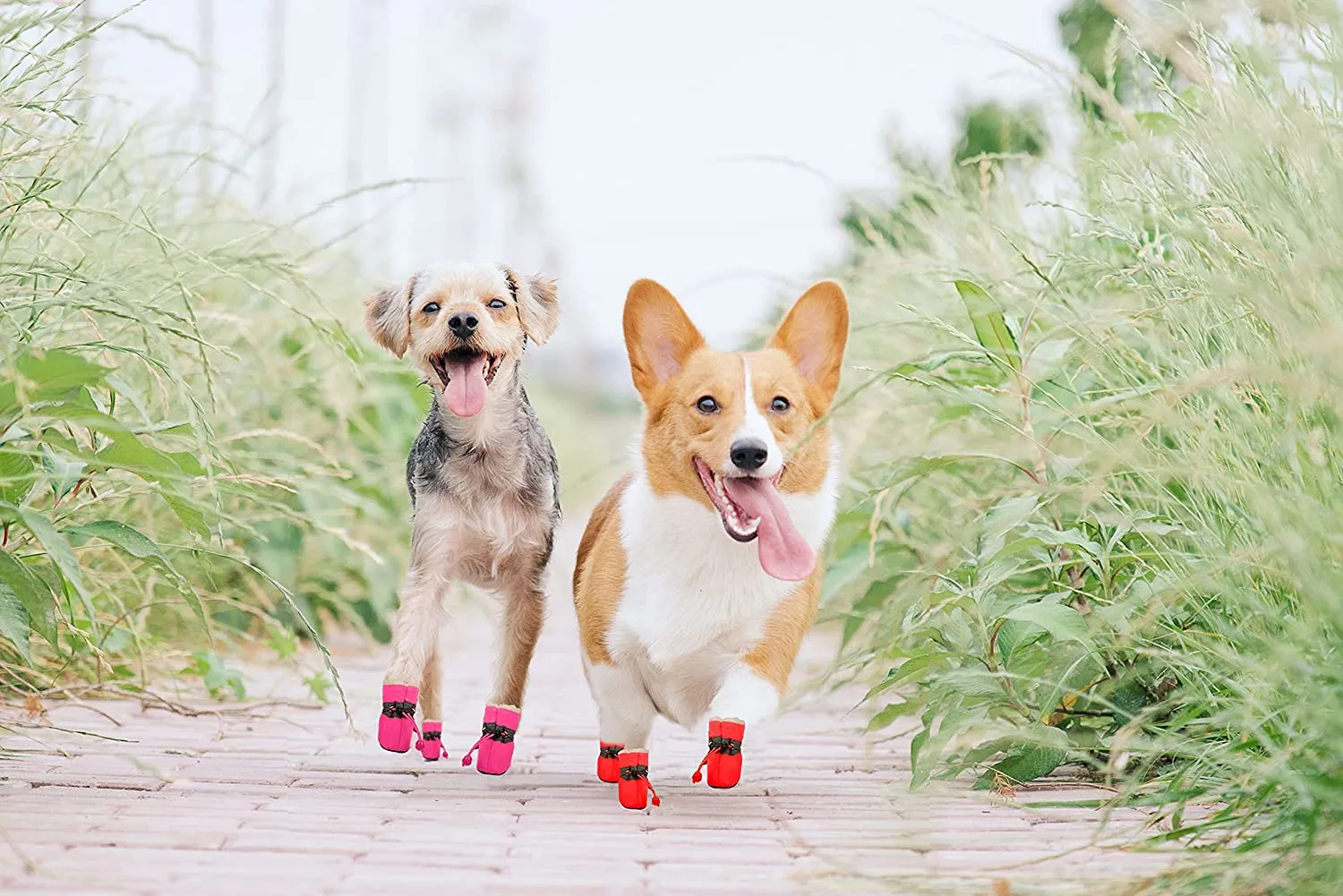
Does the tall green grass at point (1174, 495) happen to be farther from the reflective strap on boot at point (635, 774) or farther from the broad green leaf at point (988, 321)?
the reflective strap on boot at point (635, 774)

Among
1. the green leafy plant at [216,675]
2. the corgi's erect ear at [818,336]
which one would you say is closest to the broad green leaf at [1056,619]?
the corgi's erect ear at [818,336]

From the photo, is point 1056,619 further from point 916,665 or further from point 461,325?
point 461,325

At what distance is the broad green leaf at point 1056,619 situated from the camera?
321cm

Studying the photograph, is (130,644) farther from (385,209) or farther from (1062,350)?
(1062,350)

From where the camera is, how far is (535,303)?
173 inches

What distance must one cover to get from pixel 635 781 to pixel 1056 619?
1.00 m

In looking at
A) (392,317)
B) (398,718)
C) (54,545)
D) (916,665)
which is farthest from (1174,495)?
(54,545)

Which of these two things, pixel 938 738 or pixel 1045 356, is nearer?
pixel 938 738

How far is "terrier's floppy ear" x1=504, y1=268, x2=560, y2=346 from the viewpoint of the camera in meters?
4.31

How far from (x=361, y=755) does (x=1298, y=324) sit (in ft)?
8.56

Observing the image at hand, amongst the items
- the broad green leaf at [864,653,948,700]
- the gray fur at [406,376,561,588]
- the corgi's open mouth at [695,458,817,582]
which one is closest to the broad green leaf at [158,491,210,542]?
the gray fur at [406,376,561,588]

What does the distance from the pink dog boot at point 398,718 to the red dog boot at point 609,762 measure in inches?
19.7

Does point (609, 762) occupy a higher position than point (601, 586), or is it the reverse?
point (601, 586)

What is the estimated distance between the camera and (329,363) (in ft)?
22.6
